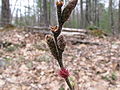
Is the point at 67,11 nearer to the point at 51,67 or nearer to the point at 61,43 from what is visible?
the point at 61,43

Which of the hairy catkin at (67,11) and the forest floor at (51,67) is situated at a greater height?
the hairy catkin at (67,11)

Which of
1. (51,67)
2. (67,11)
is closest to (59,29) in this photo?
(67,11)

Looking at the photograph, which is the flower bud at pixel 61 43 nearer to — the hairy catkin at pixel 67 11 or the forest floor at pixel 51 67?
the hairy catkin at pixel 67 11

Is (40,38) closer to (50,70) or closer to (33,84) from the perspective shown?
(50,70)

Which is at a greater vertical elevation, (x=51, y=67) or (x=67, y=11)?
(x=67, y=11)

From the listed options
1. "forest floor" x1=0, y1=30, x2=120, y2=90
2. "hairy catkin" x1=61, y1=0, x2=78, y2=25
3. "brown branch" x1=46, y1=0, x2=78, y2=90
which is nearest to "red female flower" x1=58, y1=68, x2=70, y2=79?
"brown branch" x1=46, y1=0, x2=78, y2=90

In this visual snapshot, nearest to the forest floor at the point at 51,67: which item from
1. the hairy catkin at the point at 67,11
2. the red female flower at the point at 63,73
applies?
the red female flower at the point at 63,73

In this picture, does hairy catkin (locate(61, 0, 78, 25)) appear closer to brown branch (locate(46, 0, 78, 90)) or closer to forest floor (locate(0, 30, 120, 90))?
brown branch (locate(46, 0, 78, 90))

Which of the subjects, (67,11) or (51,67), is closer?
(67,11)
